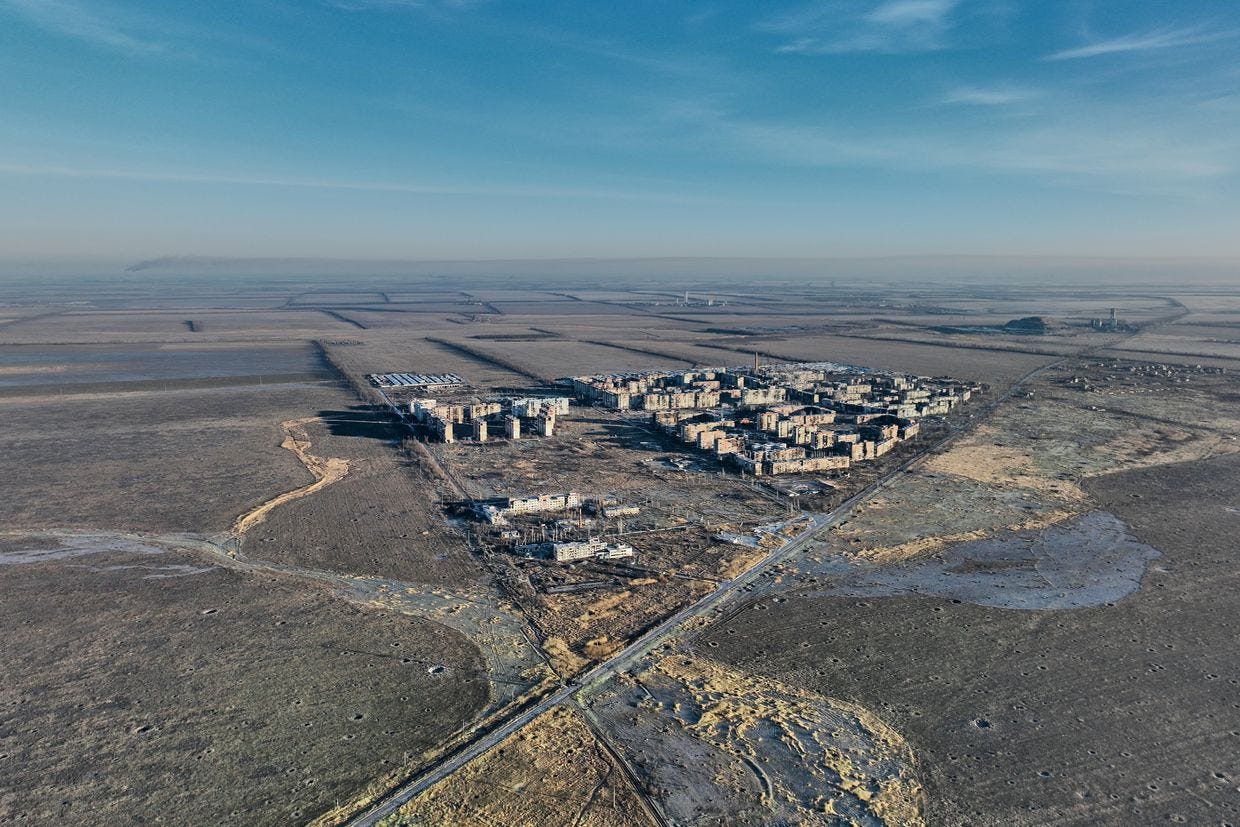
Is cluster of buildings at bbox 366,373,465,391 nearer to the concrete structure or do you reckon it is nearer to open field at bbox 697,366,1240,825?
the concrete structure

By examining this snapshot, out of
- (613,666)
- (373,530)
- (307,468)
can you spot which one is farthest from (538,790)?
(307,468)

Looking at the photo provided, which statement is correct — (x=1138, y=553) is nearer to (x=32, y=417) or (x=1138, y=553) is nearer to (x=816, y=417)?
(x=816, y=417)

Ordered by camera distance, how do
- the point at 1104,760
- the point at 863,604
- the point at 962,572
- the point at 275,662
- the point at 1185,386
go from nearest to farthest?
the point at 1104,760
the point at 275,662
the point at 863,604
the point at 962,572
the point at 1185,386

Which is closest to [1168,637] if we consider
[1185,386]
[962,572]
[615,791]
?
[962,572]

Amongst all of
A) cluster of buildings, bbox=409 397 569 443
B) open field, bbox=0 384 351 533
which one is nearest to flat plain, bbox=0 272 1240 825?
open field, bbox=0 384 351 533

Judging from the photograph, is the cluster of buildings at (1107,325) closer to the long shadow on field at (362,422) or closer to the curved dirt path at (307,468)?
the long shadow on field at (362,422)

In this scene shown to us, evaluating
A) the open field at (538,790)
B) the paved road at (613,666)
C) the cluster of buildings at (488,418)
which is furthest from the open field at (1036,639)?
the cluster of buildings at (488,418)
